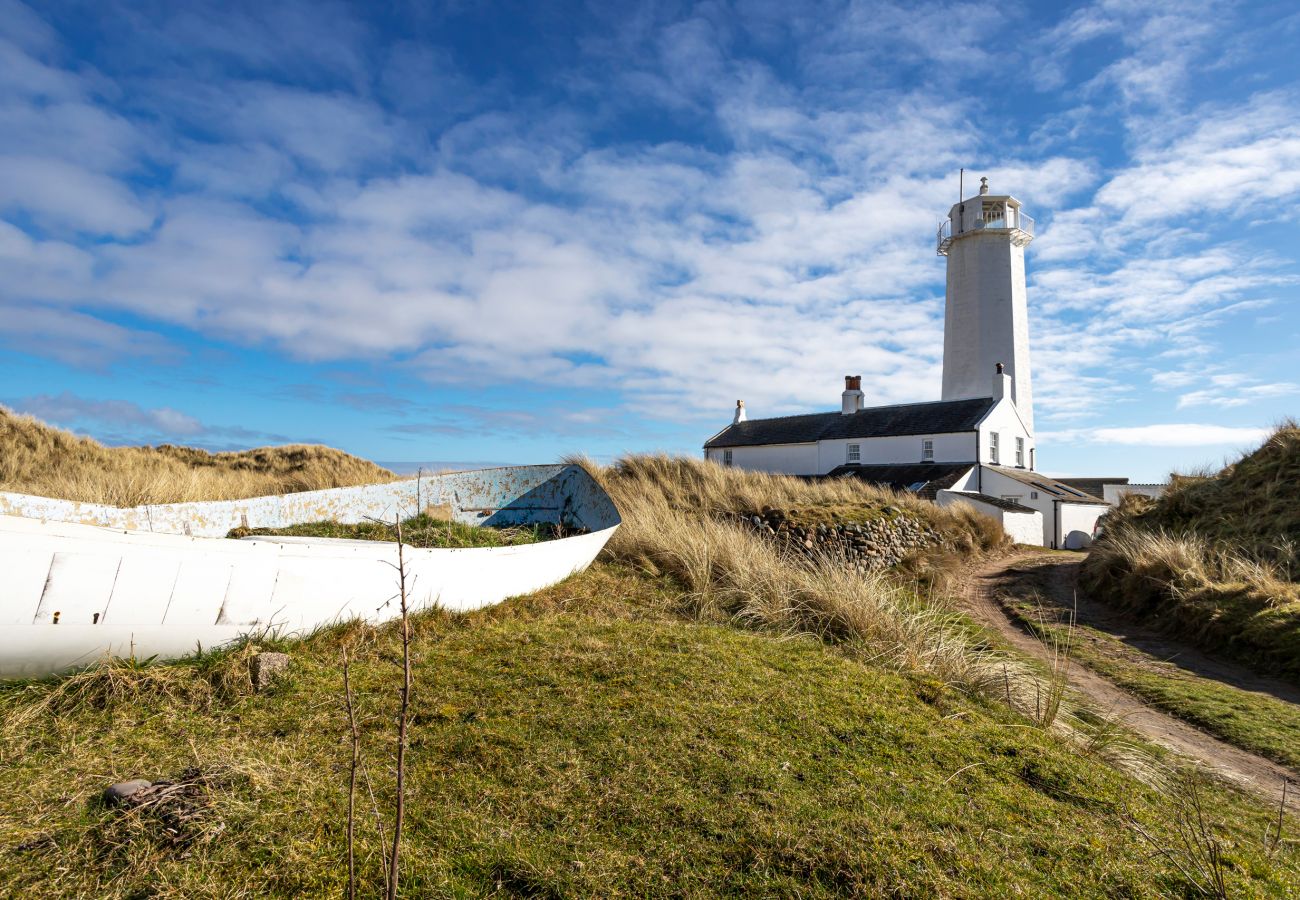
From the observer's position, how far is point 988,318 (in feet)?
94.9

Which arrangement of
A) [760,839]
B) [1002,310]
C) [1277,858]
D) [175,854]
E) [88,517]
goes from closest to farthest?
[175,854] < [760,839] < [1277,858] < [88,517] < [1002,310]

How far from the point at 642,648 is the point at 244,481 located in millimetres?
10725

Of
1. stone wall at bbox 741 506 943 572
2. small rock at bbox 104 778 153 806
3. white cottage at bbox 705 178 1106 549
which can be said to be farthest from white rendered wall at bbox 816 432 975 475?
small rock at bbox 104 778 153 806

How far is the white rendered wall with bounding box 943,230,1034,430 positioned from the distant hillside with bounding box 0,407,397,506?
25536 mm

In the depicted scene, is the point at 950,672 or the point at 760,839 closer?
the point at 760,839

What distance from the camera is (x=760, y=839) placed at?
245 cm

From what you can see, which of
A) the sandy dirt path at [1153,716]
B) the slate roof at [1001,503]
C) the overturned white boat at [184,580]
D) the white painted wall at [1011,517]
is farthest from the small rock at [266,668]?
the slate roof at [1001,503]

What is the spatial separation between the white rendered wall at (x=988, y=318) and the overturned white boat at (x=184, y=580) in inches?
1103

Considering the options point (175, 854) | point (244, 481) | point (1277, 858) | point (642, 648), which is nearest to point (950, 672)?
point (1277, 858)

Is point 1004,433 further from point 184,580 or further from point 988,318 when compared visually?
point 184,580

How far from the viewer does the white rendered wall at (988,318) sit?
2867cm

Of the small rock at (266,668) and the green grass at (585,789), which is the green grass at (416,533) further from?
the green grass at (585,789)

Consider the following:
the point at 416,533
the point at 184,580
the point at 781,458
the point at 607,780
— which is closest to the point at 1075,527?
the point at 781,458

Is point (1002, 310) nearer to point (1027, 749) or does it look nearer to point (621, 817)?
point (1027, 749)
